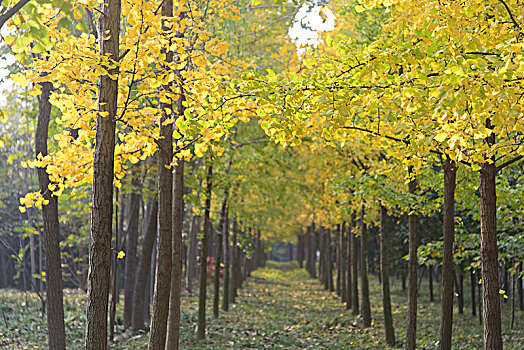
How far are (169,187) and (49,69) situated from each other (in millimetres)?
2761

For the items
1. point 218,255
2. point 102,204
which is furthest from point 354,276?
point 102,204

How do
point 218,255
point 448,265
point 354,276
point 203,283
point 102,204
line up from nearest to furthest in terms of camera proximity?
point 102,204, point 448,265, point 203,283, point 218,255, point 354,276

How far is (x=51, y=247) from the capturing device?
8453mm

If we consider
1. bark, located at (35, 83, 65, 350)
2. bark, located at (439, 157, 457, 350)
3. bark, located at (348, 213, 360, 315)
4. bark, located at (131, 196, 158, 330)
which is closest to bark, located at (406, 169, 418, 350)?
bark, located at (439, 157, 457, 350)

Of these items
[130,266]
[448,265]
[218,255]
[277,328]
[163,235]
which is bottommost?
[277,328]

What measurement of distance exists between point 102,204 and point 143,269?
8.30 m

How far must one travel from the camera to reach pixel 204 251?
13320mm

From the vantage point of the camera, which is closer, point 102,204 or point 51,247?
point 102,204

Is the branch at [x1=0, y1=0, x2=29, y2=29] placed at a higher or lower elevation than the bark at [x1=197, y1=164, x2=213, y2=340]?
higher

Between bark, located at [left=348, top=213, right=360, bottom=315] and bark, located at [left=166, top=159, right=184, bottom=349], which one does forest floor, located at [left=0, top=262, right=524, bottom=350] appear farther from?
bark, located at [left=166, top=159, right=184, bottom=349]

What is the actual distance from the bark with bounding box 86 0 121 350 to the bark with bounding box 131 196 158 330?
7.02 m

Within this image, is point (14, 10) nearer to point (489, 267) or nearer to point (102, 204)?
point (102, 204)

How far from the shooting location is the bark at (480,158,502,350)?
260 inches

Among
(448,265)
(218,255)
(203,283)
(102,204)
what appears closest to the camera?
(102,204)
